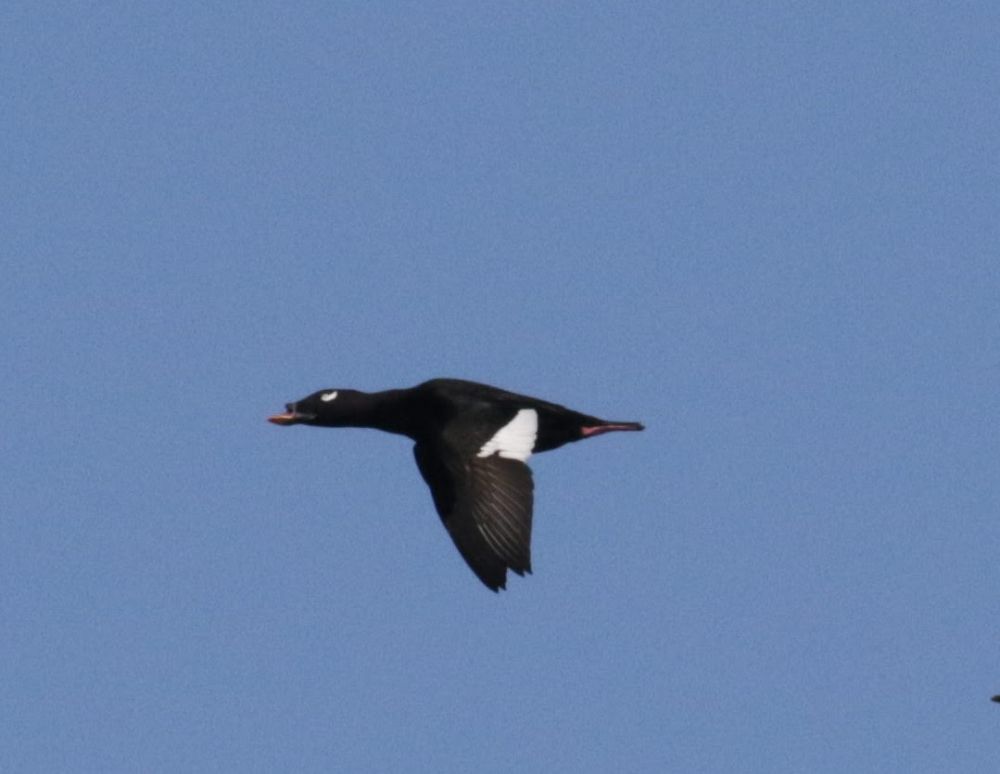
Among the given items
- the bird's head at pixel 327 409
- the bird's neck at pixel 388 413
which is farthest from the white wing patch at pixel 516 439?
the bird's head at pixel 327 409

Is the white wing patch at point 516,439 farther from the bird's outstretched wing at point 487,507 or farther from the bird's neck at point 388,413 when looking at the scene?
the bird's neck at point 388,413

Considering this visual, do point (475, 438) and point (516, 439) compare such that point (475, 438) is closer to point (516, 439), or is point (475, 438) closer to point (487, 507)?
point (516, 439)

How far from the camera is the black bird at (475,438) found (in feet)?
68.5

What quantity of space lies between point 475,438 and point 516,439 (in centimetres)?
32

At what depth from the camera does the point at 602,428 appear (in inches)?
893

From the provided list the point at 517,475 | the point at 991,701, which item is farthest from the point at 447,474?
the point at 991,701

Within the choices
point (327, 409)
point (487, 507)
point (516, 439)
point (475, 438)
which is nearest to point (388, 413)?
point (327, 409)

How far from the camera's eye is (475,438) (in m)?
21.7

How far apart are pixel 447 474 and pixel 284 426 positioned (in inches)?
98.7

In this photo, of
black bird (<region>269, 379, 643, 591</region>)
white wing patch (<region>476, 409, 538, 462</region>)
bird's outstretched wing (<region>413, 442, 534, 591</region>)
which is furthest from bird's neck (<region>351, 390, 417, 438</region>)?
bird's outstretched wing (<region>413, 442, 534, 591</region>)

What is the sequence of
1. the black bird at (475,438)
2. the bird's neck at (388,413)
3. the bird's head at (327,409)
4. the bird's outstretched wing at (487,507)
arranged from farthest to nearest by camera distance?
1. the bird's head at (327,409)
2. the bird's neck at (388,413)
3. the black bird at (475,438)
4. the bird's outstretched wing at (487,507)

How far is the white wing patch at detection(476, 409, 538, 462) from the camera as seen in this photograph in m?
21.5

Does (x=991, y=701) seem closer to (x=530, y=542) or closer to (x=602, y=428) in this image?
(x=530, y=542)

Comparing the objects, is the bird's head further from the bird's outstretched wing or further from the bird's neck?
the bird's outstretched wing
